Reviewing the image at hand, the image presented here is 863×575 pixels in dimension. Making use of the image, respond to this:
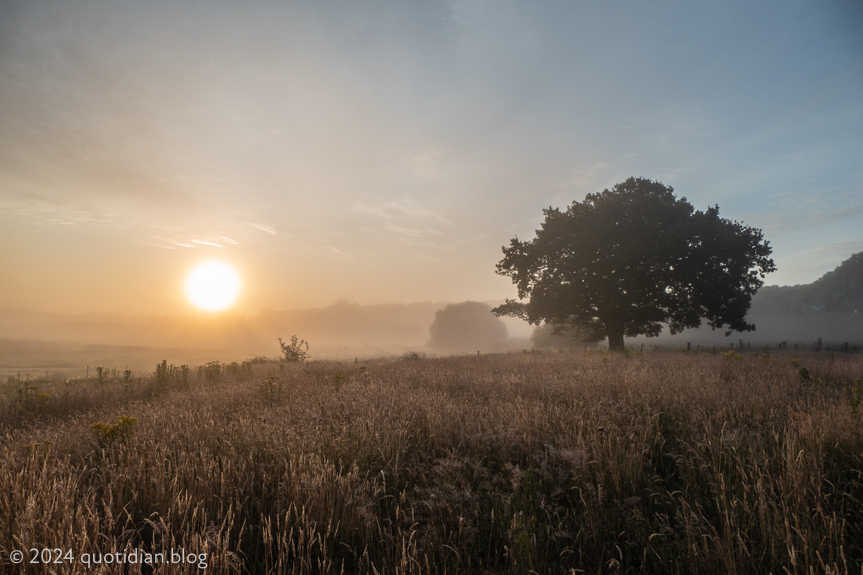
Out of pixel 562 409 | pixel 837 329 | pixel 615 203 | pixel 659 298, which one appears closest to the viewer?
pixel 562 409

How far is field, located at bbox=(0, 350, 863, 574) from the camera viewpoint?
2312mm

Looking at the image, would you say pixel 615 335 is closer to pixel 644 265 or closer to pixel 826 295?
pixel 644 265

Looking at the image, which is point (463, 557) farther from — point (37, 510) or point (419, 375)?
point (419, 375)

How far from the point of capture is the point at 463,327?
93.1 m

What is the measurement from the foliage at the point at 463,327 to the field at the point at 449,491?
3362 inches

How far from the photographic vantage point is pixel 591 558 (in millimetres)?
2531

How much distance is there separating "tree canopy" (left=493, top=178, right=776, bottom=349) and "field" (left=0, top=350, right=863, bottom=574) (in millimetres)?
16725

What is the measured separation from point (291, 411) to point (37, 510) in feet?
12.1

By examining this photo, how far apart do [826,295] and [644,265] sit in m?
91.2

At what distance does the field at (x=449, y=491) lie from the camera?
7.59 feet

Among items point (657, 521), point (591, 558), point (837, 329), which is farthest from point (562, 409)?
point (837, 329)

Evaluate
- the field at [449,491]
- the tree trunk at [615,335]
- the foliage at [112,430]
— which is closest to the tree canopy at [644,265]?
the tree trunk at [615,335]

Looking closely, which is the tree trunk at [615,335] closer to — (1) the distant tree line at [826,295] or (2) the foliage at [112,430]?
(2) the foliage at [112,430]

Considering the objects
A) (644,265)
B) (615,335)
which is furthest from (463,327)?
(644,265)
